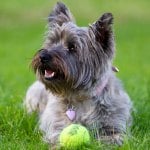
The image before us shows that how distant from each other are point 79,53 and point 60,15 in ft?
2.29

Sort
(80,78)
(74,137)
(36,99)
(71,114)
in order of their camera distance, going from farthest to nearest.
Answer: (36,99)
(71,114)
(80,78)
(74,137)

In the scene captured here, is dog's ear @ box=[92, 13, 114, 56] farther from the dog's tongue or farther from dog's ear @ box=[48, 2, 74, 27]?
the dog's tongue

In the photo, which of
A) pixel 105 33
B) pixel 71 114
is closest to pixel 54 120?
pixel 71 114

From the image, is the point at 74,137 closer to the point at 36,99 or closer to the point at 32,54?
the point at 36,99

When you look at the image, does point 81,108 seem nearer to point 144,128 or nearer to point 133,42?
point 144,128

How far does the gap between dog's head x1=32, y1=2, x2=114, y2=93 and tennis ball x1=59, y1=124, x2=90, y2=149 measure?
25.2 inches

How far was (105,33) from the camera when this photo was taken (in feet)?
24.7

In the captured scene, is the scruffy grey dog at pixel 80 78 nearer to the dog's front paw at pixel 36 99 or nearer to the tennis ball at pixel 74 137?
the tennis ball at pixel 74 137

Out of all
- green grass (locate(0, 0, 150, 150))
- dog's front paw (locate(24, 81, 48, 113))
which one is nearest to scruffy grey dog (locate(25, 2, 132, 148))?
green grass (locate(0, 0, 150, 150))

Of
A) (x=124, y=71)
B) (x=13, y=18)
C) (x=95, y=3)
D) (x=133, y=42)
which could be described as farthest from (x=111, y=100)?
(x=95, y=3)

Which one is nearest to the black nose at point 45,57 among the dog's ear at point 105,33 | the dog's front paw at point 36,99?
the dog's ear at point 105,33

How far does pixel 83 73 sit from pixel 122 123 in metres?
0.78

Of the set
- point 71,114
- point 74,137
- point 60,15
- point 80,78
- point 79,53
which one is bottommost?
point 74,137

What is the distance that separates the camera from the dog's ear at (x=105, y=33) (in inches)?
293
